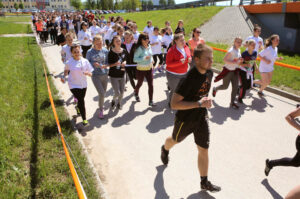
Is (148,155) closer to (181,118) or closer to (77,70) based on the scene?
(181,118)

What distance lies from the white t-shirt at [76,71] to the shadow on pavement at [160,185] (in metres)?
2.69

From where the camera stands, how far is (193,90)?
9.84ft

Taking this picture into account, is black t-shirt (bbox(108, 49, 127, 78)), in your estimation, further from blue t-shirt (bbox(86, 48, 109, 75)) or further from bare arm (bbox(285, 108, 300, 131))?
bare arm (bbox(285, 108, 300, 131))

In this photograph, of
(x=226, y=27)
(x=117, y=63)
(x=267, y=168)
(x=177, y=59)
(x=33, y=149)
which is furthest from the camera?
(x=226, y=27)

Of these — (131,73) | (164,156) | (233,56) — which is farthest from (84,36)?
(164,156)

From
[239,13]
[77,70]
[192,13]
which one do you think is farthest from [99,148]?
[192,13]

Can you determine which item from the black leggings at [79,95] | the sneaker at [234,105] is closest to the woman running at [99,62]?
the black leggings at [79,95]

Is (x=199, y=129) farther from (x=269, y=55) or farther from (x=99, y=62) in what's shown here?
(x=269, y=55)

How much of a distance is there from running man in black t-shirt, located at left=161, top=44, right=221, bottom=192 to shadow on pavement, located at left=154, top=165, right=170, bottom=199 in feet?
2.01

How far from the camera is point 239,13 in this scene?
824 inches

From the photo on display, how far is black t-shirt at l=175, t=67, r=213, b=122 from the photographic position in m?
2.93

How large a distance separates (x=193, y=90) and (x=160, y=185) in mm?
1722

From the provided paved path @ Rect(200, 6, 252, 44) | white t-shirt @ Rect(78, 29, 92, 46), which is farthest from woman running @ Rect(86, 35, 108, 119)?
paved path @ Rect(200, 6, 252, 44)

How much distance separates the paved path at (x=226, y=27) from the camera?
698 inches
